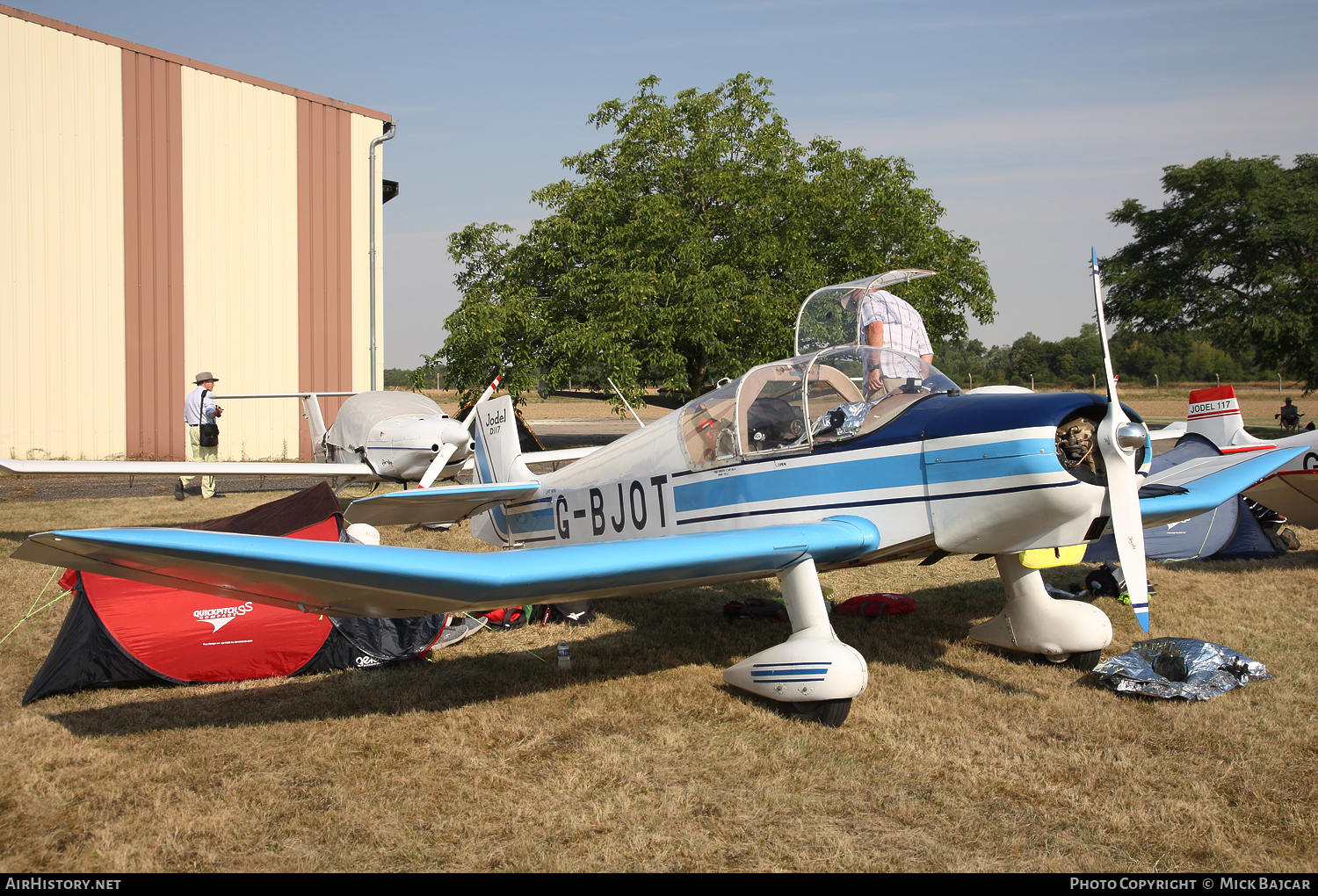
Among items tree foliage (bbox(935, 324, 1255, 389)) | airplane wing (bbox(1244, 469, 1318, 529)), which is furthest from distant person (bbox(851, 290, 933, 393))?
tree foliage (bbox(935, 324, 1255, 389))

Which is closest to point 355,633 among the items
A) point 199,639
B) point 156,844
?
point 199,639

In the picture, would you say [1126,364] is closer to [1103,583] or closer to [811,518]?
[1103,583]

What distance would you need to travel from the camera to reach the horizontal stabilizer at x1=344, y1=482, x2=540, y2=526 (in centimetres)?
580

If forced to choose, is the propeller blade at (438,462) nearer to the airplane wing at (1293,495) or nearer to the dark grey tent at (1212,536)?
the dark grey tent at (1212,536)

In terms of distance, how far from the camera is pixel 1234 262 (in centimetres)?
3212

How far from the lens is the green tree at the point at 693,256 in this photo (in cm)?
1836

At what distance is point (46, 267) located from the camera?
17.1 metres

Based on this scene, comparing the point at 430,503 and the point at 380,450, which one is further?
the point at 380,450

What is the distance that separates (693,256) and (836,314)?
13.2m

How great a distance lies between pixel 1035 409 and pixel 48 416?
19.2 m

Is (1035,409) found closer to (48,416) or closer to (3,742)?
(3,742)

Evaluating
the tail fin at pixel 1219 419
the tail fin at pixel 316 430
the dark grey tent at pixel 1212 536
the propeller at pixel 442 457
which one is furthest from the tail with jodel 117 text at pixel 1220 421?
the tail fin at pixel 316 430

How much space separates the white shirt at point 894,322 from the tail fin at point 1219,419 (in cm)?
520

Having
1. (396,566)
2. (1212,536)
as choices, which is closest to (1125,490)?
(396,566)
